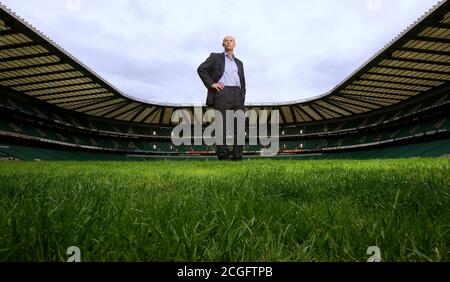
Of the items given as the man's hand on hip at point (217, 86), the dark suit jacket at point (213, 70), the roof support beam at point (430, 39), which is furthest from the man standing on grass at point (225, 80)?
the roof support beam at point (430, 39)

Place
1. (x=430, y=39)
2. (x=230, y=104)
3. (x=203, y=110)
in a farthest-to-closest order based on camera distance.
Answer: (x=203, y=110) → (x=430, y=39) → (x=230, y=104)

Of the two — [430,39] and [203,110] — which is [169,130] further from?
[430,39]

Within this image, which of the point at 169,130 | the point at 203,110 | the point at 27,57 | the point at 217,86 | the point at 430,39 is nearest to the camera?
the point at 217,86

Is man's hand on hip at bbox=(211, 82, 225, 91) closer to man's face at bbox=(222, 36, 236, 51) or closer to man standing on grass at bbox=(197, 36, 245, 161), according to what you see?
man standing on grass at bbox=(197, 36, 245, 161)

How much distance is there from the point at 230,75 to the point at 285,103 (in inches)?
2044

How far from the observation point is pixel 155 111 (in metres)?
65.2

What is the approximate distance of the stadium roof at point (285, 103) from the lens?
2692 centimetres

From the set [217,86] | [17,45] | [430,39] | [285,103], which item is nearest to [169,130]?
A: [285,103]

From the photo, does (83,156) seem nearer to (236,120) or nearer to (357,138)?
(357,138)

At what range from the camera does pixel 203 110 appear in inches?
2571

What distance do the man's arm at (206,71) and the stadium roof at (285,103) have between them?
63.9 ft

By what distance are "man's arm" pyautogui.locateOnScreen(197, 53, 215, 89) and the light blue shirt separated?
34 centimetres

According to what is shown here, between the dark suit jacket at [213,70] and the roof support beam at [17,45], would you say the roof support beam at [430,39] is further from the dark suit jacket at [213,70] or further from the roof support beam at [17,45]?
the roof support beam at [17,45]
